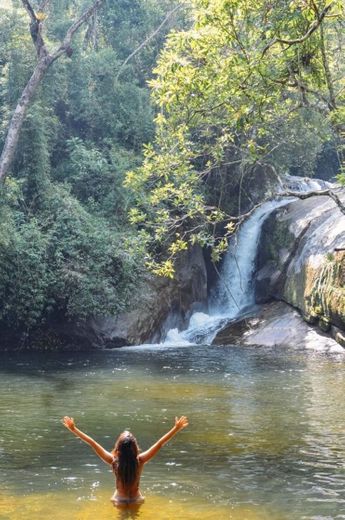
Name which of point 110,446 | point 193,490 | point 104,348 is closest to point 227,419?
point 110,446

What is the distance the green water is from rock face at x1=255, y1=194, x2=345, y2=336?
1905mm

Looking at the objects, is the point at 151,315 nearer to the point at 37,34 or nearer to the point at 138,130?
the point at 138,130

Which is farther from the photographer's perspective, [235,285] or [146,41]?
[146,41]

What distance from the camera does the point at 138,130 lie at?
29438mm

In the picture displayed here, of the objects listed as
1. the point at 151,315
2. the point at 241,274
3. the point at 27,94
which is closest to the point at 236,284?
the point at 241,274

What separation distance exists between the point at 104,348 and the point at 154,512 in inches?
632

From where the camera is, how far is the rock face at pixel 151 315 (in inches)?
966

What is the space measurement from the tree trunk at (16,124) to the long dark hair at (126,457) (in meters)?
16.2

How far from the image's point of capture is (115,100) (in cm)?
3045

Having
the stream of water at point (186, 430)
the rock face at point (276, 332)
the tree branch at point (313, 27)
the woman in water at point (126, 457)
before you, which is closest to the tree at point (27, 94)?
the stream of water at point (186, 430)

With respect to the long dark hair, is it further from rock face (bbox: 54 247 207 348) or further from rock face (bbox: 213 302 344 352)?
rock face (bbox: 54 247 207 348)

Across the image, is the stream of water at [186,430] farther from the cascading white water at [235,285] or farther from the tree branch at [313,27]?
the tree branch at [313,27]

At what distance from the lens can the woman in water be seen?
7438 mm

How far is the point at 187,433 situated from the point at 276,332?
11.9 m
